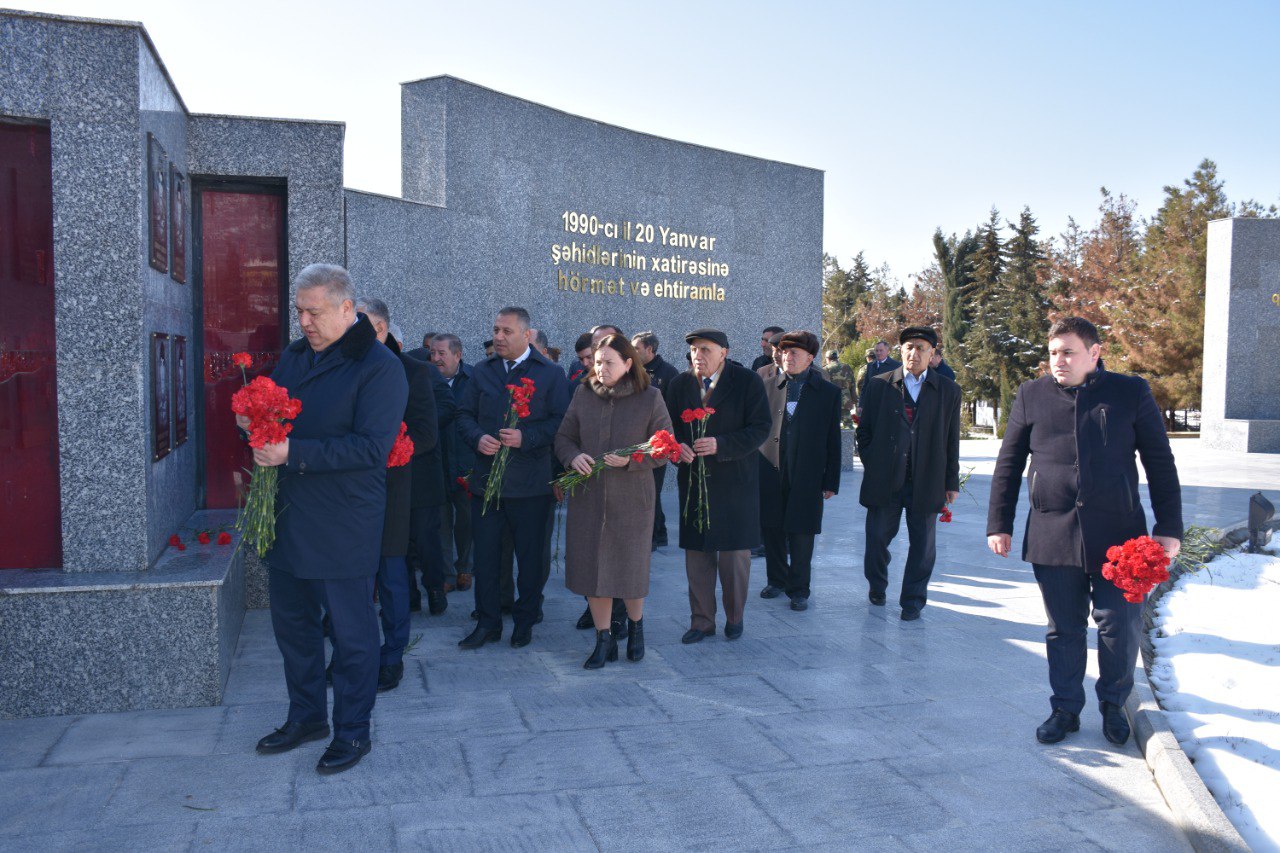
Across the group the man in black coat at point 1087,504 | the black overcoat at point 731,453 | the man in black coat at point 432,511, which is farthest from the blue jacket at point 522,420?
the man in black coat at point 1087,504

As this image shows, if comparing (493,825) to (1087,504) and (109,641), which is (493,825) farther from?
(1087,504)

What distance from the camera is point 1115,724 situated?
4.34 meters


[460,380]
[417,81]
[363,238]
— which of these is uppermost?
[417,81]

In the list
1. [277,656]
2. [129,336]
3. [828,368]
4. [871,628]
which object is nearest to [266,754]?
[277,656]

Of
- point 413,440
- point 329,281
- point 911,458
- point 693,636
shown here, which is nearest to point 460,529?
point 693,636

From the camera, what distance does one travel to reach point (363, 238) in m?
9.20

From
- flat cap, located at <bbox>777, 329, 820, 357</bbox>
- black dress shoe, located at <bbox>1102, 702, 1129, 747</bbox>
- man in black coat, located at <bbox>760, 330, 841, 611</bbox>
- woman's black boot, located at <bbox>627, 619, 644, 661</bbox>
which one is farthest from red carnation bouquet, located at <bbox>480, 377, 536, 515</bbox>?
black dress shoe, located at <bbox>1102, 702, 1129, 747</bbox>

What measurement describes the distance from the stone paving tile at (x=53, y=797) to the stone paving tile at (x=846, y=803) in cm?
230

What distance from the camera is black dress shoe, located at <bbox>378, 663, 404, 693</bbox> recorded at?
493 centimetres

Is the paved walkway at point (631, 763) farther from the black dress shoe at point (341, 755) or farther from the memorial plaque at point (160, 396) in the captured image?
the memorial plaque at point (160, 396)

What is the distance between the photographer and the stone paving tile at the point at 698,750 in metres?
4.00

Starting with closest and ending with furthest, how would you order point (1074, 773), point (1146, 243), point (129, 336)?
point (1074, 773)
point (129, 336)
point (1146, 243)

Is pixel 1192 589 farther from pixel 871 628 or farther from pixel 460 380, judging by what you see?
pixel 460 380

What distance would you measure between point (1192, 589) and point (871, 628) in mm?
2920
